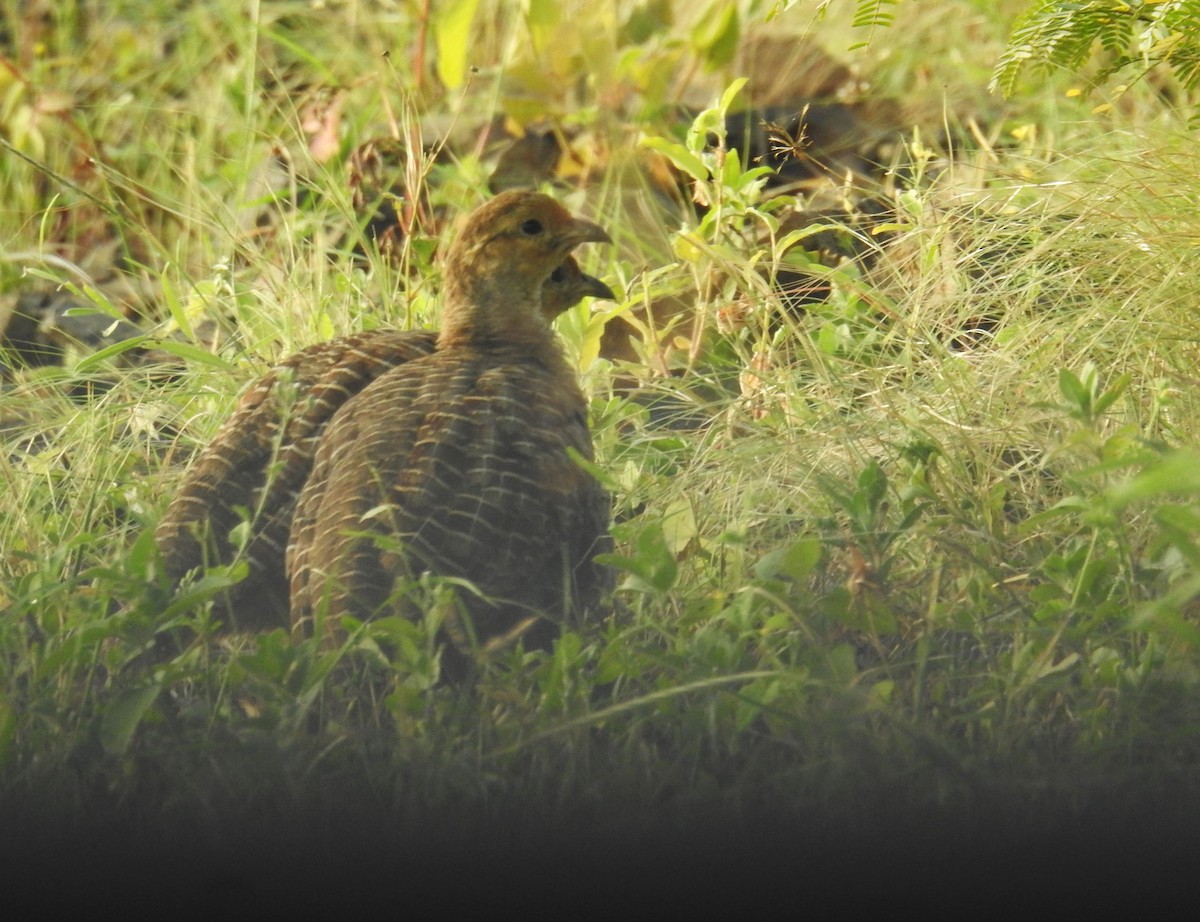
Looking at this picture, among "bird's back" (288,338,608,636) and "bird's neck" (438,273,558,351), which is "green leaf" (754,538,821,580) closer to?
"bird's back" (288,338,608,636)

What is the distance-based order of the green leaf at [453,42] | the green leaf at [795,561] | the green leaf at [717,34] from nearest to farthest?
the green leaf at [795,561] < the green leaf at [453,42] < the green leaf at [717,34]

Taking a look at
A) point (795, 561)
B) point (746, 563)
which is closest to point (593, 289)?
point (746, 563)

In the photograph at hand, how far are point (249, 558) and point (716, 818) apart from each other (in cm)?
129

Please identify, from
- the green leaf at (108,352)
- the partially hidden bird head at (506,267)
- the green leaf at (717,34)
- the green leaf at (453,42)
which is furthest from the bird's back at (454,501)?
the green leaf at (717,34)

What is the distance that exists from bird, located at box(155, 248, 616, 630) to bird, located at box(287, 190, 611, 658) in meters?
0.10

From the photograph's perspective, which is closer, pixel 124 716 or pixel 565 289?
pixel 124 716

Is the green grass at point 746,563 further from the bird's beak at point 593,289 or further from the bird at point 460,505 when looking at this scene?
the bird's beak at point 593,289

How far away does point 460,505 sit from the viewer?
3.07m

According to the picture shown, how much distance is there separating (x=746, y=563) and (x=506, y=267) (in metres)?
0.88

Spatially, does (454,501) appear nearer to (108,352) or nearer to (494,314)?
(494,314)

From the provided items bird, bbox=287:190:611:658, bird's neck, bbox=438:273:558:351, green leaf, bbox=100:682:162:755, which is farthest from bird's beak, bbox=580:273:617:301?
green leaf, bbox=100:682:162:755

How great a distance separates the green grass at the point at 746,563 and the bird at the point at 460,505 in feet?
0.38

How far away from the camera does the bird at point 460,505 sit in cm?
300

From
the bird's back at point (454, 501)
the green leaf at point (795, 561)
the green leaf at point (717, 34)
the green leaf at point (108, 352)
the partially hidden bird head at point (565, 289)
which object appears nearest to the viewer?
the green leaf at point (795, 561)
